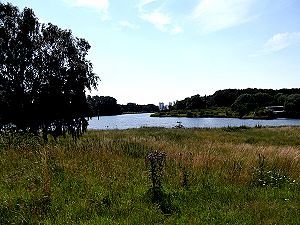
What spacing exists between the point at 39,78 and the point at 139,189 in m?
19.5

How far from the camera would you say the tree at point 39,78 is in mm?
25141

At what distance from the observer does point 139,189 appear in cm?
879

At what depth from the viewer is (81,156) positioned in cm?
1160

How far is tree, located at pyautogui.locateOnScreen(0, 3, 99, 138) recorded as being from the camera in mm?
25141

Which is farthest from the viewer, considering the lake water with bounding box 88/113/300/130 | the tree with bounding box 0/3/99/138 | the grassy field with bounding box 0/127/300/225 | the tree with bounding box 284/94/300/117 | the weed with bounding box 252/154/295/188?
the tree with bounding box 284/94/300/117

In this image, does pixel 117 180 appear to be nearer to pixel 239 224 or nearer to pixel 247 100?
pixel 239 224

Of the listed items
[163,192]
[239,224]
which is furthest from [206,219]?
[163,192]

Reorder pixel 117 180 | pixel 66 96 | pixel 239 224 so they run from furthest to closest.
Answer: pixel 66 96
pixel 117 180
pixel 239 224

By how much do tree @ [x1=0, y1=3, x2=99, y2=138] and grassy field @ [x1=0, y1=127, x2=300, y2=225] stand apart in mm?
12674

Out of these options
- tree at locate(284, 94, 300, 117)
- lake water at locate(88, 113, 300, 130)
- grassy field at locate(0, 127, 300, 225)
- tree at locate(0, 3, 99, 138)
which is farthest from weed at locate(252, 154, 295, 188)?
tree at locate(284, 94, 300, 117)

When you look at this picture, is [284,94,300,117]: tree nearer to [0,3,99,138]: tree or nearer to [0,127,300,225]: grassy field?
[0,3,99,138]: tree

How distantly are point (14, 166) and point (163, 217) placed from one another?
18.1ft

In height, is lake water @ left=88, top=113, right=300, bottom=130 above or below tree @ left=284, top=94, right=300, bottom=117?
below

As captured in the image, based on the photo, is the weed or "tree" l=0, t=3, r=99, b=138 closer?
the weed
